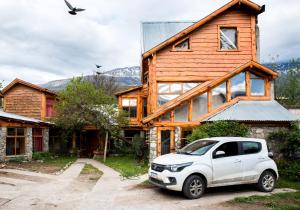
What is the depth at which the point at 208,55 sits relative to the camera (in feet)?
64.6

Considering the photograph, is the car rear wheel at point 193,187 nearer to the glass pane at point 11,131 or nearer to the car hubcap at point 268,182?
the car hubcap at point 268,182

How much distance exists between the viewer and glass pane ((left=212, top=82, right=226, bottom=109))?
58.5ft

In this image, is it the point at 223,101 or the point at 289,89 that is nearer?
the point at 223,101

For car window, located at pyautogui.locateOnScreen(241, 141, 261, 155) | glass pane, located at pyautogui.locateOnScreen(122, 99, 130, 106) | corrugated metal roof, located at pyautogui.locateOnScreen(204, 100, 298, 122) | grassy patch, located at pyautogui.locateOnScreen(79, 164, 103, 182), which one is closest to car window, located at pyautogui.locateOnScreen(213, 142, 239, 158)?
car window, located at pyautogui.locateOnScreen(241, 141, 261, 155)

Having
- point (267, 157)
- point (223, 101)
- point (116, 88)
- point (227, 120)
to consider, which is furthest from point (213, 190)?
point (116, 88)

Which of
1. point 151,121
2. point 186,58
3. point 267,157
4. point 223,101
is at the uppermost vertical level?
point 186,58

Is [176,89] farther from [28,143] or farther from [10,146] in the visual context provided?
[10,146]

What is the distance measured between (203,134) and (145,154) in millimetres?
7825

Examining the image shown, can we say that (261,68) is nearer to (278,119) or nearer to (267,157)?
(278,119)

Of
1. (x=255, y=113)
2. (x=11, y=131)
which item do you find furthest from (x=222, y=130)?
(x=11, y=131)

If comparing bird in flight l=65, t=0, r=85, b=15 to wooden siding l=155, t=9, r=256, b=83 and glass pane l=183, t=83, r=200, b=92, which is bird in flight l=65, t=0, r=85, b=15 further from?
glass pane l=183, t=83, r=200, b=92

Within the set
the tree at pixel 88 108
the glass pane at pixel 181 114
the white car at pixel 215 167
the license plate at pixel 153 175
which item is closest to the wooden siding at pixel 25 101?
the tree at pixel 88 108

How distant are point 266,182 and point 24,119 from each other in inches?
694

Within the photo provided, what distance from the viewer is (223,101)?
1795 centimetres
